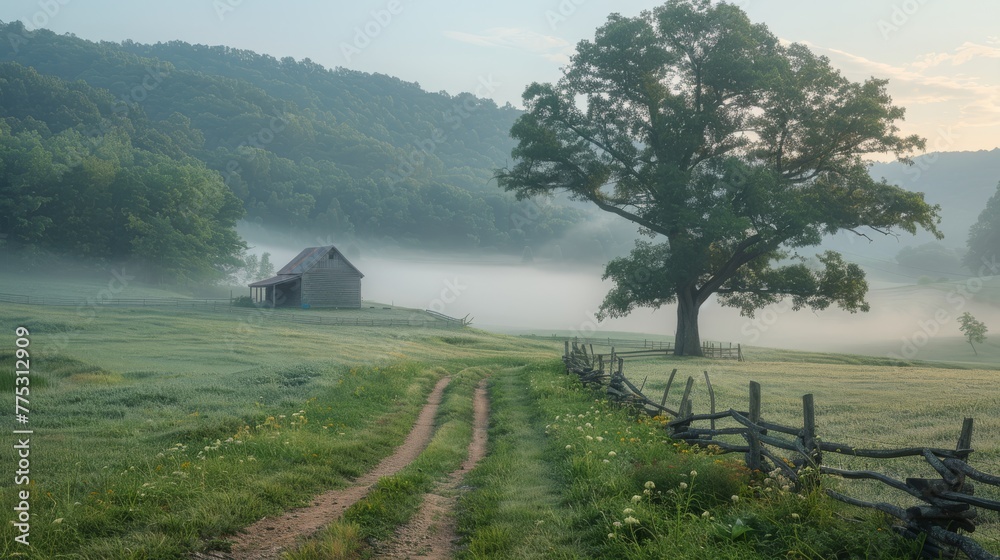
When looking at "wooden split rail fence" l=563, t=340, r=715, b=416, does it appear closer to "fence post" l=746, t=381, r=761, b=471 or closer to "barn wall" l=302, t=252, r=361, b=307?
"fence post" l=746, t=381, r=761, b=471

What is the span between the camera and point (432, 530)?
860 centimetres

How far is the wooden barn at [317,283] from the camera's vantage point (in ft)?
230

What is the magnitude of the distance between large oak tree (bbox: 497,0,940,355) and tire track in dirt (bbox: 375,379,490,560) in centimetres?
2752

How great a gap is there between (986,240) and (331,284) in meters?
106

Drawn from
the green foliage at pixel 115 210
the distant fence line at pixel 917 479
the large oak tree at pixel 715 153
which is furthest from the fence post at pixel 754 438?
the green foliage at pixel 115 210

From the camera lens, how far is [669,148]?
39.1 m

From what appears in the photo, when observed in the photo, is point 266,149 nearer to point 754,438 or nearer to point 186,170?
point 186,170

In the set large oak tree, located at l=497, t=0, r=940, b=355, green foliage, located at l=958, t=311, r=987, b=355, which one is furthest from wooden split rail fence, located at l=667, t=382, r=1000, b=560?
green foliage, located at l=958, t=311, r=987, b=355

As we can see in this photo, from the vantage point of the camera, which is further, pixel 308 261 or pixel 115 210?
pixel 115 210

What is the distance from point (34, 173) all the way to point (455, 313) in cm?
5422

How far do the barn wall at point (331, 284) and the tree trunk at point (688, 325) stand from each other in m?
40.6

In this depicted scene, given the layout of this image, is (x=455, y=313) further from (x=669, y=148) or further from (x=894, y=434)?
(x=894, y=434)

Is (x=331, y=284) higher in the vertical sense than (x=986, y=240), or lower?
lower

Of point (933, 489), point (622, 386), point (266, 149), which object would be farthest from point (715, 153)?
point (266, 149)
